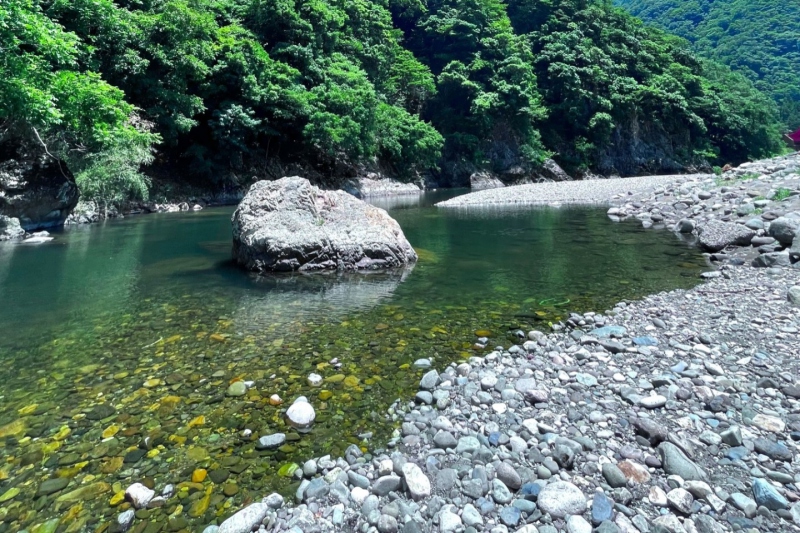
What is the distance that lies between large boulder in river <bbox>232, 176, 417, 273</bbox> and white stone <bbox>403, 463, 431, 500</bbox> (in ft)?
23.9

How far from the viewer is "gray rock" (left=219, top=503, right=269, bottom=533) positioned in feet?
8.44

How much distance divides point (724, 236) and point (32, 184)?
74.0 feet

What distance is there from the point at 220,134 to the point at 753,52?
115498 mm

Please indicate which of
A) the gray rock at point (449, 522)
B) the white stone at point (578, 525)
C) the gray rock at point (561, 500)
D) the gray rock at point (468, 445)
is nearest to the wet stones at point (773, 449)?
the gray rock at point (561, 500)

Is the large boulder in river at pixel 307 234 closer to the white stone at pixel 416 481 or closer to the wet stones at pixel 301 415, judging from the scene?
the wet stones at pixel 301 415

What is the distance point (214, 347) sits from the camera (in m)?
5.40

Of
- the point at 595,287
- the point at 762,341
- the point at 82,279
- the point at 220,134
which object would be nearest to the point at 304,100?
the point at 220,134

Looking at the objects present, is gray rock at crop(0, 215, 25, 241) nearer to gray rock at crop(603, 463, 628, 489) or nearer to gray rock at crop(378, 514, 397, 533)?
gray rock at crop(378, 514, 397, 533)

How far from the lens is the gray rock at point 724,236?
416 inches

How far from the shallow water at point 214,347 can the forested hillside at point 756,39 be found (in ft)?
332

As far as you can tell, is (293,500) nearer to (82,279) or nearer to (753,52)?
(82,279)

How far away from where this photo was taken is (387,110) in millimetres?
40625

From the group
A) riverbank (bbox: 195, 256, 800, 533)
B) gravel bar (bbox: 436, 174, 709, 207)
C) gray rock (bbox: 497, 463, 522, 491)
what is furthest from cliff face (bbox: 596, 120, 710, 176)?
gray rock (bbox: 497, 463, 522, 491)

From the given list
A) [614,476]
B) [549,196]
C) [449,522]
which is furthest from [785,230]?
[549,196]
